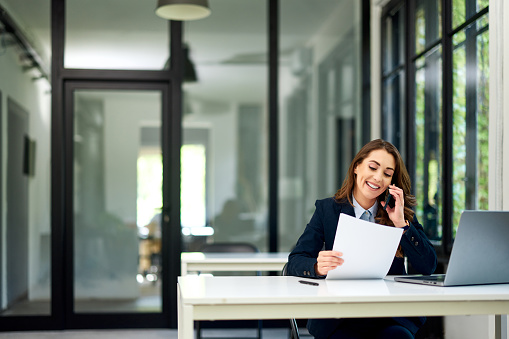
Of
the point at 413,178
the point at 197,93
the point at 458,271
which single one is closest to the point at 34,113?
the point at 197,93

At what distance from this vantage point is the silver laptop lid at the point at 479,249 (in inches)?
89.7

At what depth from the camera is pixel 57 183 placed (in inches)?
225

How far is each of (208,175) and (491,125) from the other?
287 cm

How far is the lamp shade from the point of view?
14.9 feet

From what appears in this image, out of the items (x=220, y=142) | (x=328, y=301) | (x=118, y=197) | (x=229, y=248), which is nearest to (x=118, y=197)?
(x=118, y=197)

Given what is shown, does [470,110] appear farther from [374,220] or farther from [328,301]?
[328,301]

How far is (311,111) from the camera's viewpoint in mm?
5867

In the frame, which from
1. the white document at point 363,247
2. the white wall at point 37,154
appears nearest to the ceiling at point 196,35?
the white wall at point 37,154

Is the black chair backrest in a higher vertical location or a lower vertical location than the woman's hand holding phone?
lower

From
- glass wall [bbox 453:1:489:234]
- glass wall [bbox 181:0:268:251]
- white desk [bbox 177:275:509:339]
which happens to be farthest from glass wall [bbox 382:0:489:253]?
white desk [bbox 177:275:509:339]

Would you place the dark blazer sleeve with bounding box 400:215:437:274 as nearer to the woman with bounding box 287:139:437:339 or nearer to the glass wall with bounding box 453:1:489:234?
the woman with bounding box 287:139:437:339

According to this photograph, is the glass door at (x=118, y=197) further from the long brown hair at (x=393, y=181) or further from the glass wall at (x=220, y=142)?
the long brown hair at (x=393, y=181)

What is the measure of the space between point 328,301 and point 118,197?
3.96 metres

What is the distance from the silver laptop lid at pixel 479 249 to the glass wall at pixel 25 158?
4144 mm
